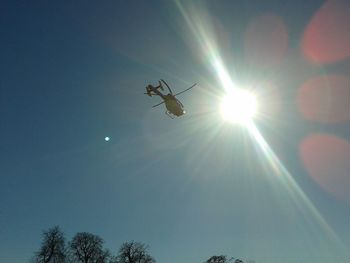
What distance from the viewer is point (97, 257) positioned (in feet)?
291

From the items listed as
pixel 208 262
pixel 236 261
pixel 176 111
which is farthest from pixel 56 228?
pixel 176 111

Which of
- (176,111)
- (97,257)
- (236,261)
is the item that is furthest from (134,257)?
(176,111)

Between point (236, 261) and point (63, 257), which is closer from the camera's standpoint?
point (63, 257)

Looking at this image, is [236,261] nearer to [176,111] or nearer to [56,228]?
[56,228]

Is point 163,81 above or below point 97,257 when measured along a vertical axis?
below

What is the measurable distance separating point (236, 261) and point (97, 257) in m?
30.3

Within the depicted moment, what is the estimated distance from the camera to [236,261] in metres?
94.5

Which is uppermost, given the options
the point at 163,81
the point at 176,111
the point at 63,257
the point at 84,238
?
the point at 84,238

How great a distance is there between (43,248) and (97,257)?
11.3 meters

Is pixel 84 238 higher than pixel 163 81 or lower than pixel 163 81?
higher

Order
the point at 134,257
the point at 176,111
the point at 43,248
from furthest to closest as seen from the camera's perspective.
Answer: the point at 134,257 → the point at 43,248 → the point at 176,111

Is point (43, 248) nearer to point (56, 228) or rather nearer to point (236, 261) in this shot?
point (56, 228)

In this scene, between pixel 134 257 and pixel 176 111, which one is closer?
pixel 176 111

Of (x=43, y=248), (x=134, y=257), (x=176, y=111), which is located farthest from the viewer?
(x=134, y=257)
